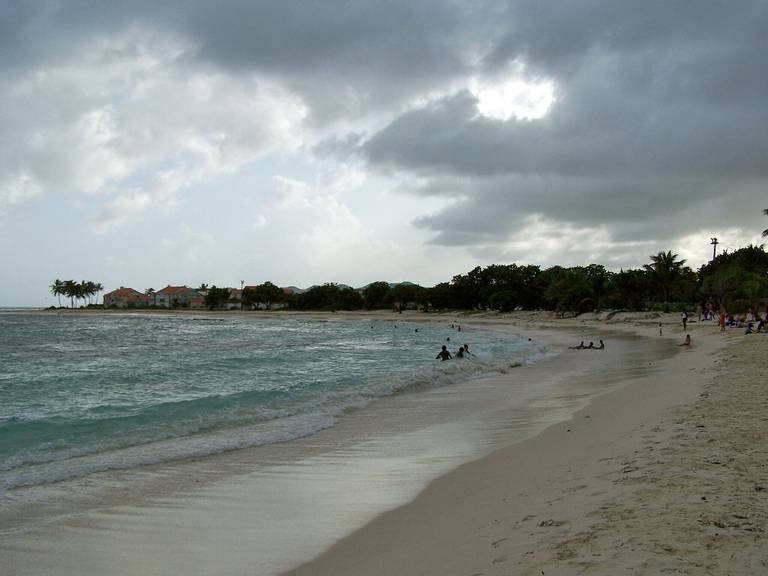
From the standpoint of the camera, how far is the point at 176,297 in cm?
19100

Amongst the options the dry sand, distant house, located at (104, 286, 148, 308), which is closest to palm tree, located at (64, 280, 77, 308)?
distant house, located at (104, 286, 148, 308)

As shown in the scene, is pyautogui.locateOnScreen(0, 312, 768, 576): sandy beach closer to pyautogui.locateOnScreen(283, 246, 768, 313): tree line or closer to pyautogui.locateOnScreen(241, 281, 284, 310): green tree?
pyautogui.locateOnScreen(283, 246, 768, 313): tree line

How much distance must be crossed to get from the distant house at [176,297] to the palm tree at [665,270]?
486ft

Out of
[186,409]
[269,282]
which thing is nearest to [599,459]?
[186,409]

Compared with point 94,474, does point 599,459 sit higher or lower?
higher

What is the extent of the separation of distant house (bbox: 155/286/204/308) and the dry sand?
614 feet

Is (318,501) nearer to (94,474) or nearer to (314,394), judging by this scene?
(94,474)

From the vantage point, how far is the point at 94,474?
27.0 ft

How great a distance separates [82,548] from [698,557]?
16.8 ft

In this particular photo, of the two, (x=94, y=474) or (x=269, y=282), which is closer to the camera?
(x=94, y=474)

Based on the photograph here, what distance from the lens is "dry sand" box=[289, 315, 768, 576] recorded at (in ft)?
12.1

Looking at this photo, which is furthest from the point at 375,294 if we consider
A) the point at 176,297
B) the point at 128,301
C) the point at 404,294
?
the point at 128,301

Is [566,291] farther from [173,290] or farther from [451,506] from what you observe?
[173,290]

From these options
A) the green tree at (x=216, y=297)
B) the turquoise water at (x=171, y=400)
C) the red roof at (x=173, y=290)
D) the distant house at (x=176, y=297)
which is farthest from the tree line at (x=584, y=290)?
the red roof at (x=173, y=290)
